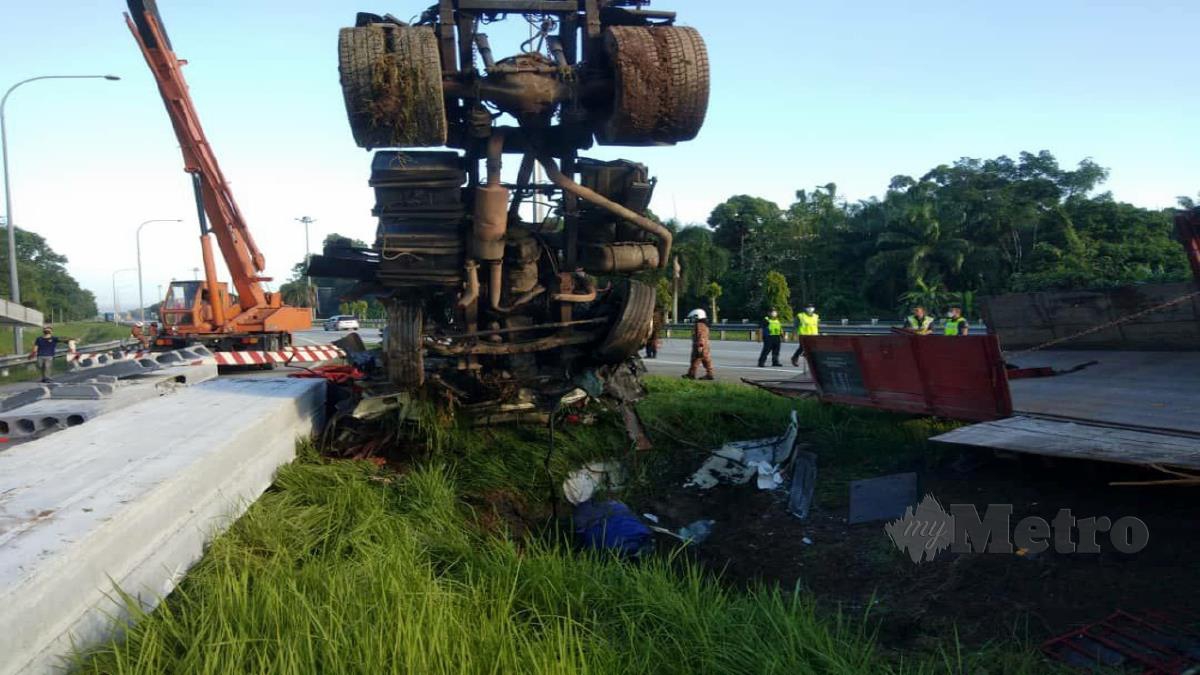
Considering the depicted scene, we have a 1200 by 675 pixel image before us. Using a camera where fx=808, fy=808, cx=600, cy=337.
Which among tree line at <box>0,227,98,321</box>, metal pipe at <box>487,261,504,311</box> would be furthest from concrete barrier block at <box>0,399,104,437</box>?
tree line at <box>0,227,98,321</box>

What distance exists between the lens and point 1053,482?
4797 millimetres

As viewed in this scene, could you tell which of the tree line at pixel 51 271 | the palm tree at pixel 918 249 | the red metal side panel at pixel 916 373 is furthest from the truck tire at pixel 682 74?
the tree line at pixel 51 271

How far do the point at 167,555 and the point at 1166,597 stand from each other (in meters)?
4.26

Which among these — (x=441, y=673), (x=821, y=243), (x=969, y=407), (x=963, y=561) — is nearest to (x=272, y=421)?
(x=441, y=673)

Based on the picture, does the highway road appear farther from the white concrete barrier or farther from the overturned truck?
the white concrete barrier

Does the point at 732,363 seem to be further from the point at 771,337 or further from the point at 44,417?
the point at 44,417

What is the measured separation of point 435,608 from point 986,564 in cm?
287

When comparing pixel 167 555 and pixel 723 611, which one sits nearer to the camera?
pixel 167 555

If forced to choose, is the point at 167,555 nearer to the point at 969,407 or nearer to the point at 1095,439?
the point at 1095,439

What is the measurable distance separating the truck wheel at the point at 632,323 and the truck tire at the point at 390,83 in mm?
1900

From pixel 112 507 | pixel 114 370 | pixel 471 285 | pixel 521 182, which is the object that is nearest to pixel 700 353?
pixel 521 182

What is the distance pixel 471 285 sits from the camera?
614 cm

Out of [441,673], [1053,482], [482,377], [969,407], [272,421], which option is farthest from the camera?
[482,377]

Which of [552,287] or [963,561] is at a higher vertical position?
[552,287]
